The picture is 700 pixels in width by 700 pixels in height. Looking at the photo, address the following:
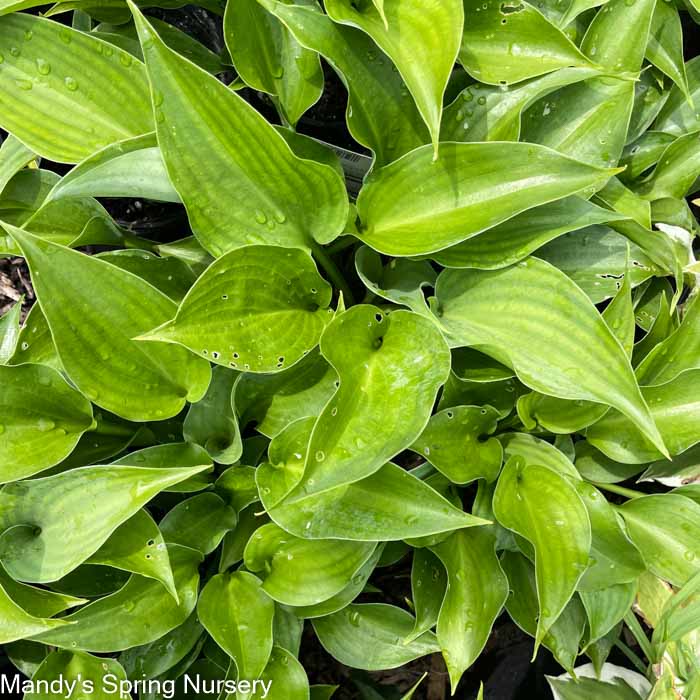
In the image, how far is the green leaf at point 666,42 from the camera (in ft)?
3.01

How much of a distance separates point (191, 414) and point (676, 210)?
762 millimetres

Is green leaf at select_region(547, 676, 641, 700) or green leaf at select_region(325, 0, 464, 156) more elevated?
green leaf at select_region(325, 0, 464, 156)

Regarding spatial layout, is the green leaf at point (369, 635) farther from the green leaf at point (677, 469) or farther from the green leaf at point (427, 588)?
the green leaf at point (677, 469)

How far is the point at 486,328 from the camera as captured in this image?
785mm

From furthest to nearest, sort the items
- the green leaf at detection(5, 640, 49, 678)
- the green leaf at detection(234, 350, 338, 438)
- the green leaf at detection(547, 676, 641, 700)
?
the green leaf at detection(547, 676, 641, 700), the green leaf at detection(5, 640, 49, 678), the green leaf at detection(234, 350, 338, 438)

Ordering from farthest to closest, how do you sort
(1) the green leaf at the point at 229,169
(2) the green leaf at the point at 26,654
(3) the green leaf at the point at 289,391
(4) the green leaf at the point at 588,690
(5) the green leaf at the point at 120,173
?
(4) the green leaf at the point at 588,690, (2) the green leaf at the point at 26,654, (3) the green leaf at the point at 289,391, (5) the green leaf at the point at 120,173, (1) the green leaf at the point at 229,169

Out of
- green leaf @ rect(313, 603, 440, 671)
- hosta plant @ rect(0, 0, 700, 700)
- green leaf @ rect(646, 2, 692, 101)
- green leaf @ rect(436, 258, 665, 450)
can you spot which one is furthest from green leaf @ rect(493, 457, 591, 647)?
green leaf @ rect(646, 2, 692, 101)

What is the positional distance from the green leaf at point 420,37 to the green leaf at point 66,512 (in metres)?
0.46

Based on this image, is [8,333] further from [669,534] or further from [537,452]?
[669,534]

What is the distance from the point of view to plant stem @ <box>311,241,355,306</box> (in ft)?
2.72

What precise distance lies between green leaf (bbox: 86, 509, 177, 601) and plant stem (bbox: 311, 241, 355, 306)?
0.37 m

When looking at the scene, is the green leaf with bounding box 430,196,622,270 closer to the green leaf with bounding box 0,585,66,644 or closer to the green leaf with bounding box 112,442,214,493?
the green leaf with bounding box 112,442,214,493

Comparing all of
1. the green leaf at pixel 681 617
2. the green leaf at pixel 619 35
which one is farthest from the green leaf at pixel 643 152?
the green leaf at pixel 681 617

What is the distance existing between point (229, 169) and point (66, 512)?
43cm
